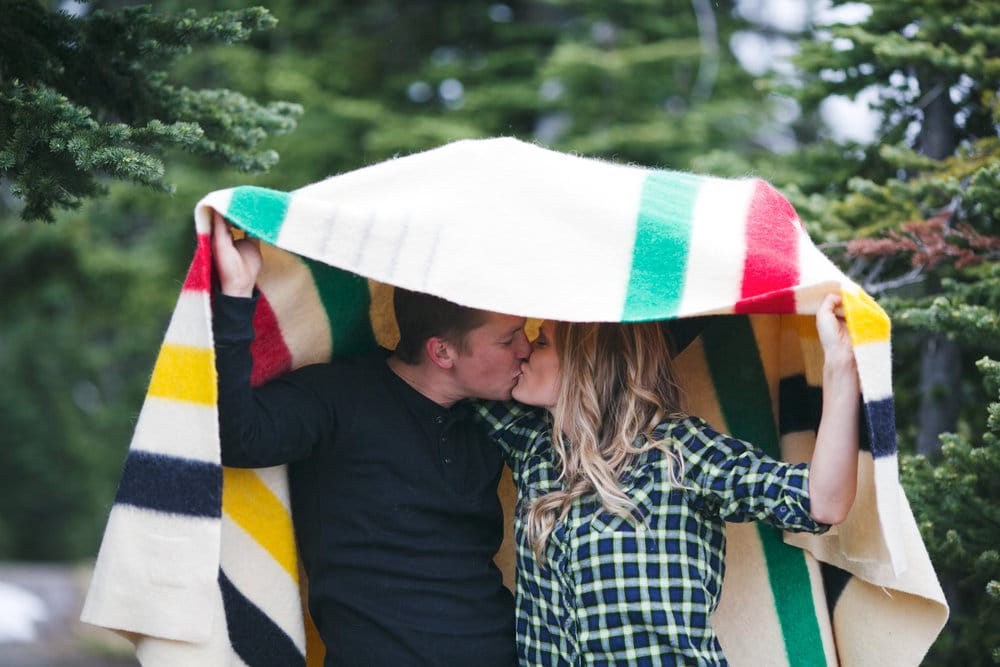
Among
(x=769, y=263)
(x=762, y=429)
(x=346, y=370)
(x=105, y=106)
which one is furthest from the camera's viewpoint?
(x=105, y=106)

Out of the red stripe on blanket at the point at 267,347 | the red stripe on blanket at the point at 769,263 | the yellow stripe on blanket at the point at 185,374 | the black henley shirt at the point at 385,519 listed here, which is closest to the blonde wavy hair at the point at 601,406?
the black henley shirt at the point at 385,519

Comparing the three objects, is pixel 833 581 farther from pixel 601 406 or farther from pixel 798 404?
pixel 601 406

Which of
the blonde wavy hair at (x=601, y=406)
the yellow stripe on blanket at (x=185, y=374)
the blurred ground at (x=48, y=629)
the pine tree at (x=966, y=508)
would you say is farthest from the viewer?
the blurred ground at (x=48, y=629)

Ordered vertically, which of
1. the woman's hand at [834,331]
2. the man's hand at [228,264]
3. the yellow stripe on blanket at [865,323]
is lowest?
the woman's hand at [834,331]

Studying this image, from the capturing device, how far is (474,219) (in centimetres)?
225

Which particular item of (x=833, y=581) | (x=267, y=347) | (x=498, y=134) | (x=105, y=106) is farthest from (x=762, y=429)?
(x=498, y=134)

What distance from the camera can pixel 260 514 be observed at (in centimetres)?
247

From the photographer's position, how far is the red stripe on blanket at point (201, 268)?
211 centimetres

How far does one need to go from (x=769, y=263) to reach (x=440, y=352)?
871 mm

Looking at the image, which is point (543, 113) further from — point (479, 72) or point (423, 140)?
point (423, 140)

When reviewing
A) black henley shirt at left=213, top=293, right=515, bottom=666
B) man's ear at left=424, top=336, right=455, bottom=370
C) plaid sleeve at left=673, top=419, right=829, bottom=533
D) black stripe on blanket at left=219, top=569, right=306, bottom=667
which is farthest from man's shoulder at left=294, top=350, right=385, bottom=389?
plaid sleeve at left=673, top=419, right=829, bottom=533

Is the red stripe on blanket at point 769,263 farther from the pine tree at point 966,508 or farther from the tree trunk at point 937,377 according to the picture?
the tree trunk at point 937,377

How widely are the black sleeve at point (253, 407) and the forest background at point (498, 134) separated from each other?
538 mm

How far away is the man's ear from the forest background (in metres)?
0.85
